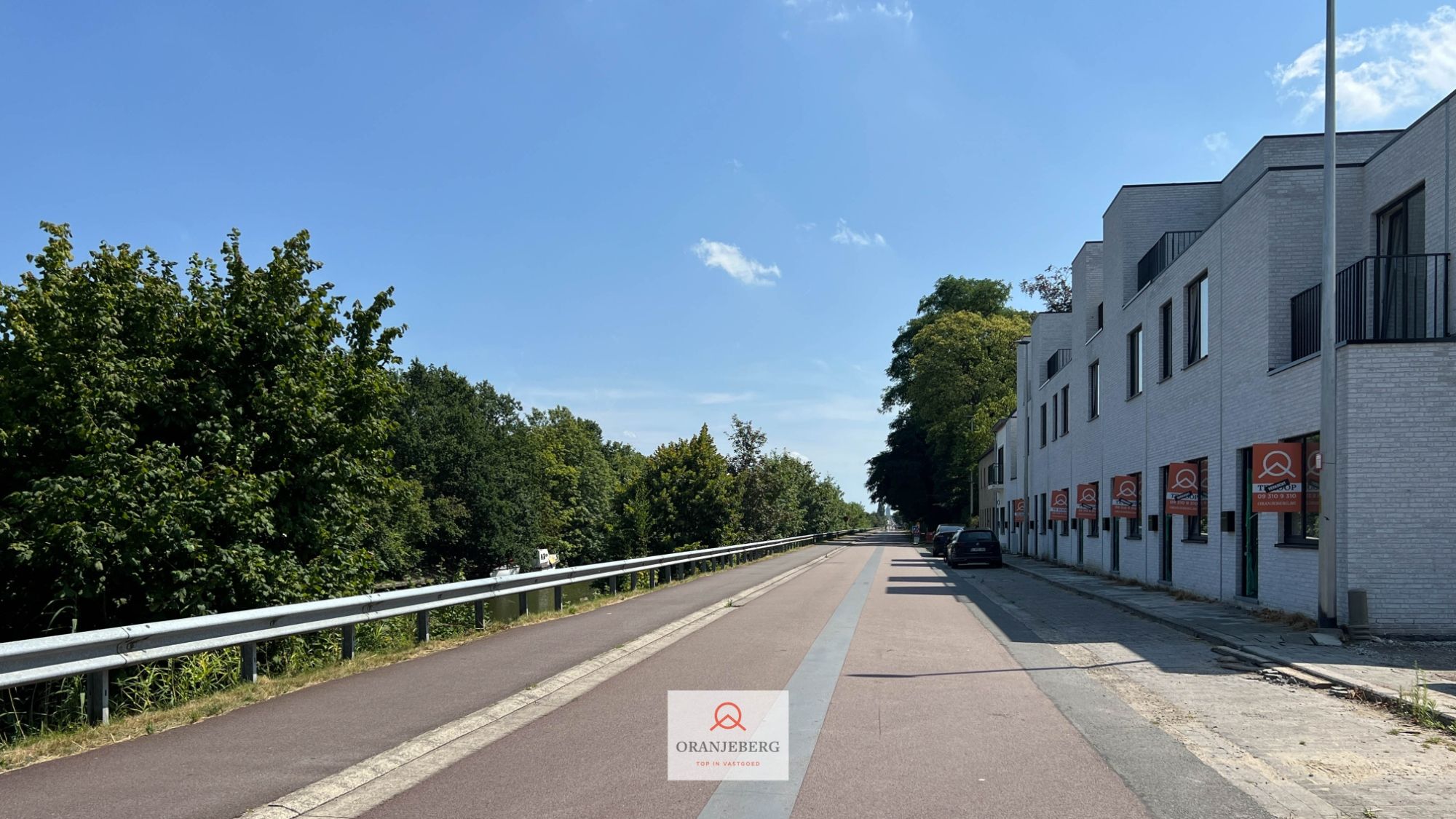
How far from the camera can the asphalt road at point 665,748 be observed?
17.8 ft

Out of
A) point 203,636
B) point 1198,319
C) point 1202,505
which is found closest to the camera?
point 203,636

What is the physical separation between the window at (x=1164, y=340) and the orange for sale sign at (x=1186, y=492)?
3449 millimetres

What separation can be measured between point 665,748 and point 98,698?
4.24 m

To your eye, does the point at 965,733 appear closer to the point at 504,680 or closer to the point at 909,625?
the point at 504,680

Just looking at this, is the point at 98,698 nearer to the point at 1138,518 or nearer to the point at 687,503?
the point at 1138,518

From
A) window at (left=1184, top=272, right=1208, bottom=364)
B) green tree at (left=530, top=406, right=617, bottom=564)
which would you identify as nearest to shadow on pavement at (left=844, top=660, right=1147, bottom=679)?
window at (left=1184, top=272, right=1208, bottom=364)

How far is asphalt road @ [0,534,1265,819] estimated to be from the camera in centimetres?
543

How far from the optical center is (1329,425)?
1306 centimetres

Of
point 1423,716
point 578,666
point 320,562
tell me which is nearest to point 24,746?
point 578,666

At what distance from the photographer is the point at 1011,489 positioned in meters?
54.2

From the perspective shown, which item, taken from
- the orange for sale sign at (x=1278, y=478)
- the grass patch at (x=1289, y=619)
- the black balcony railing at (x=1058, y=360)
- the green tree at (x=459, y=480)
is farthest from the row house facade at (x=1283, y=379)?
the green tree at (x=459, y=480)

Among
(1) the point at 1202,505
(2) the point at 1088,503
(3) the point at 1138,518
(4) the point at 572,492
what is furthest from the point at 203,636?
(4) the point at 572,492

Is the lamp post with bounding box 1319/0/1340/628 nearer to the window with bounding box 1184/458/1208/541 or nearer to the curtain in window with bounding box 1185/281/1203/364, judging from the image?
the window with bounding box 1184/458/1208/541

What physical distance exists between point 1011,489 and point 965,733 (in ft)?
160
